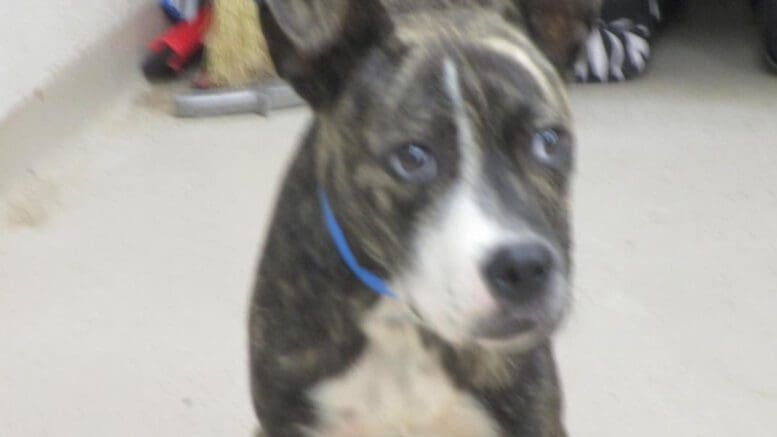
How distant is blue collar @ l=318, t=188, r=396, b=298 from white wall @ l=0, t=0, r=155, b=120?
1391mm

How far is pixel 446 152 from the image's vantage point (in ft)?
3.34

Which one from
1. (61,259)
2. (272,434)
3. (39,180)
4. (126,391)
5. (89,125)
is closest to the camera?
(272,434)

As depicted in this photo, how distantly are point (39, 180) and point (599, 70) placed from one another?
125 cm

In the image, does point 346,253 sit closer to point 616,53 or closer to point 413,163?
point 413,163

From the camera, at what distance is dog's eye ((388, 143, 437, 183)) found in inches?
40.3

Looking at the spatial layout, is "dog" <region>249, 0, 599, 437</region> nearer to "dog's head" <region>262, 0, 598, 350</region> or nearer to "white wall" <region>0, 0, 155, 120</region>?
"dog's head" <region>262, 0, 598, 350</region>

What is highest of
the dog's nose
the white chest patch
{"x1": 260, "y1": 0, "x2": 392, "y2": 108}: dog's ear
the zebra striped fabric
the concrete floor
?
{"x1": 260, "y1": 0, "x2": 392, "y2": 108}: dog's ear

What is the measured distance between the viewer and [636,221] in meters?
2.15

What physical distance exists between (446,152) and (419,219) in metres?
0.06

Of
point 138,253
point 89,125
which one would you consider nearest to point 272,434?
point 138,253

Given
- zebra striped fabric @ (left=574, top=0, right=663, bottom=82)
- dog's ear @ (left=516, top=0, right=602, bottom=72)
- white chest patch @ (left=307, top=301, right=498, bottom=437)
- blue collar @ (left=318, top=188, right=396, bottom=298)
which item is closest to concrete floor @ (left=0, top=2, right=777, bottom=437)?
zebra striped fabric @ (left=574, top=0, right=663, bottom=82)

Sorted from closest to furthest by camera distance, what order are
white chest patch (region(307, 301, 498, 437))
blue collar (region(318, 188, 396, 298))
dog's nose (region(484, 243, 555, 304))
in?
dog's nose (region(484, 243, 555, 304)), blue collar (region(318, 188, 396, 298)), white chest patch (region(307, 301, 498, 437))

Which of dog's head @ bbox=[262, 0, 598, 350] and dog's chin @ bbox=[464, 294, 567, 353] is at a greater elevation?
dog's head @ bbox=[262, 0, 598, 350]

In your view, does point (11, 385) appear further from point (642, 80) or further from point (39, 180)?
point (642, 80)
